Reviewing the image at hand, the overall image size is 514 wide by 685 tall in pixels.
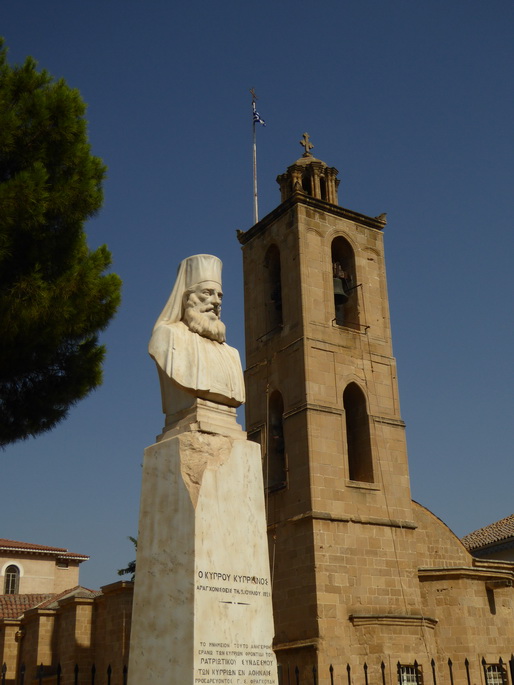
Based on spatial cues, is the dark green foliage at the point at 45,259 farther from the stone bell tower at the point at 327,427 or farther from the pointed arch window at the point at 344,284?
the pointed arch window at the point at 344,284

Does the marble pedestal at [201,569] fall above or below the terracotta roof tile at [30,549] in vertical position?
below

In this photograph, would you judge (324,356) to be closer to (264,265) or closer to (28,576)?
(264,265)

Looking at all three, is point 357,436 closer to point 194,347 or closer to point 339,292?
point 339,292

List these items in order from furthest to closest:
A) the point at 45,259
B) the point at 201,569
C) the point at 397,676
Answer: the point at 397,676, the point at 45,259, the point at 201,569

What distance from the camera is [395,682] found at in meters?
19.0

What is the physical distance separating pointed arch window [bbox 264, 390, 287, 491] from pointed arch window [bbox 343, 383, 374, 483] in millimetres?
1848

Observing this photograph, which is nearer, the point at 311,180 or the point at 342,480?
the point at 342,480

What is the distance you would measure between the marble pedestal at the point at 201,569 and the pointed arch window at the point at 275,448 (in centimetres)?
1459

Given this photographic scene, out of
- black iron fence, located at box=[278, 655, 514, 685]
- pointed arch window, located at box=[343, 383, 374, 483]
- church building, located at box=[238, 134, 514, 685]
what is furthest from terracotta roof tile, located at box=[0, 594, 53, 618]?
pointed arch window, located at box=[343, 383, 374, 483]

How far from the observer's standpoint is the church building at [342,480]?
19625mm

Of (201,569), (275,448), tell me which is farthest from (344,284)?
(201,569)

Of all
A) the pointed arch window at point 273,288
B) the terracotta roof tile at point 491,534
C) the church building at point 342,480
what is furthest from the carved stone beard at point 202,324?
the terracotta roof tile at point 491,534

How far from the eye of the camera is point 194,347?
7590 mm

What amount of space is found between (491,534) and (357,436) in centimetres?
1337
